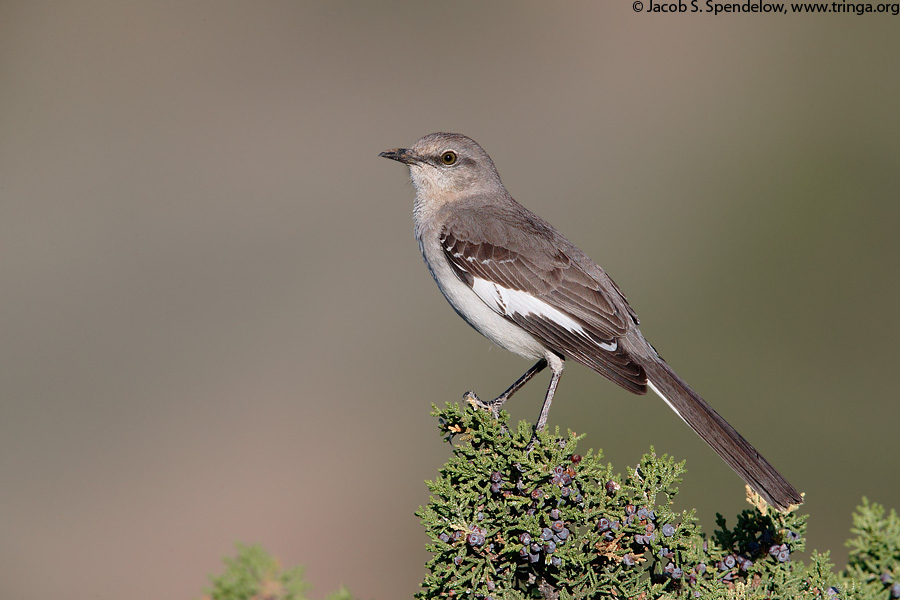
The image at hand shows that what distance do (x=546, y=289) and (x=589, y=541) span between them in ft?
6.13

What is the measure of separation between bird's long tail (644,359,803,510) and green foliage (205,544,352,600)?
82.3 inches

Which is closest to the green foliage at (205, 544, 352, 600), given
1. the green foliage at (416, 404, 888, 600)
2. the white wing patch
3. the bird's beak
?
the green foliage at (416, 404, 888, 600)

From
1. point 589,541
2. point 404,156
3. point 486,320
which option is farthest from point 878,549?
point 404,156

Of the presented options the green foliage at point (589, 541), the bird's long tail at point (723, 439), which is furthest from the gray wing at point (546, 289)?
the green foliage at point (589, 541)

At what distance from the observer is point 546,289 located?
4371 millimetres

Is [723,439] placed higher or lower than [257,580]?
higher

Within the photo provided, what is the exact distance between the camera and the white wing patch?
4.24m


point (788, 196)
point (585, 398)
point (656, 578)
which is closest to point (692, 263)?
point (788, 196)

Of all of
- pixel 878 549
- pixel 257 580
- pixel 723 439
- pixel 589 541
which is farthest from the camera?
pixel 723 439

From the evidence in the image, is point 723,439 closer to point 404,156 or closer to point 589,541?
point 589,541

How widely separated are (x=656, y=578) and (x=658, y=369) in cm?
159

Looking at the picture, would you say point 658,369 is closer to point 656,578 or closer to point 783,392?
point 656,578

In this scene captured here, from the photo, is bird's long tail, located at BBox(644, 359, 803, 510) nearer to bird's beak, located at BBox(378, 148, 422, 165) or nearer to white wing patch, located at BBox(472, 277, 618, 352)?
white wing patch, located at BBox(472, 277, 618, 352)

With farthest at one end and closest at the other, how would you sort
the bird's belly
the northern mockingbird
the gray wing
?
the bird's belly
the gray wing
the northern mockingbird
